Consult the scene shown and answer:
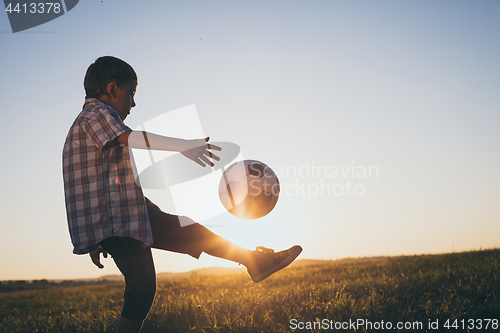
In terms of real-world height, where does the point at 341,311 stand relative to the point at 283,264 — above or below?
below

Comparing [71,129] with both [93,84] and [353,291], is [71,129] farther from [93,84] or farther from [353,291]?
[353,291]

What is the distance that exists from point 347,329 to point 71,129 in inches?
117

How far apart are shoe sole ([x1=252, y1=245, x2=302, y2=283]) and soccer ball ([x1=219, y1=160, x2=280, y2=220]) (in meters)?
0.49

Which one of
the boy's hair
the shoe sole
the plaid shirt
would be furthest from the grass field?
the boy's hair

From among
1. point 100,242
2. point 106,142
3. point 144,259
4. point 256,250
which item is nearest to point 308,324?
point 256,250

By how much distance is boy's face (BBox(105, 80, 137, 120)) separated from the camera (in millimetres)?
2922

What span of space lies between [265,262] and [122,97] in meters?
1.92

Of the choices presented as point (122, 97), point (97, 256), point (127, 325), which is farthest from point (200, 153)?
point (127, 325)

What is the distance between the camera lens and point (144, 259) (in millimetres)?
2607

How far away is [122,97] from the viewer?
2963 millimetres

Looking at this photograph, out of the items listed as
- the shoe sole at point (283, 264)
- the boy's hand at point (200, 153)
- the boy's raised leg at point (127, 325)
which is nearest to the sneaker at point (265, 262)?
the shoe sole at point (283, 264)

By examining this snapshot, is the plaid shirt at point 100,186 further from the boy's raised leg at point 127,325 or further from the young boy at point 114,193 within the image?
the boy's raised leg at point 127,325

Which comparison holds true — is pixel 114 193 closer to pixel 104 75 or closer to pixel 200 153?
pixel 200 153

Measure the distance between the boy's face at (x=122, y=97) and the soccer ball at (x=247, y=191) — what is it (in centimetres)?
119
